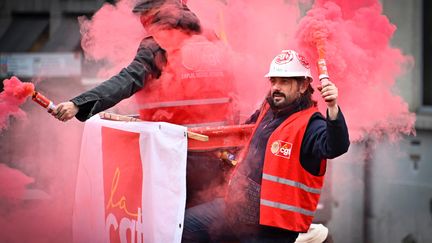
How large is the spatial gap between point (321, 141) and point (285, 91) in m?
0.45

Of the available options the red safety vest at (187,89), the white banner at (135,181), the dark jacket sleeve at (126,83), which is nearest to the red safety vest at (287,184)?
the white banner at (135,181)

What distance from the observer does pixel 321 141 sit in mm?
4059

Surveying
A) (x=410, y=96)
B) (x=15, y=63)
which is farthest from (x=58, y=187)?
(x=15, y=63)

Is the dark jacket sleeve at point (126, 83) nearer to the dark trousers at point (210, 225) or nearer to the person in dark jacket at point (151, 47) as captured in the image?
the person in dark jacket at point (151, 47)

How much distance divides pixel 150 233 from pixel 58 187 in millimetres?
2137

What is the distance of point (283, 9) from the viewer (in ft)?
17.7

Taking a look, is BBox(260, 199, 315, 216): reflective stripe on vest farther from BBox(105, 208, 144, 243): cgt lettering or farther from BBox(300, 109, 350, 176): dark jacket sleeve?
BBox(105, 208, 144, 243): cgt lettering

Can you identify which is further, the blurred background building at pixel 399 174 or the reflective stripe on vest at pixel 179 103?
the blurred background building at pixel 399 174

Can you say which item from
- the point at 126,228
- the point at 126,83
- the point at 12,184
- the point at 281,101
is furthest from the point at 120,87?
the point at 12,184

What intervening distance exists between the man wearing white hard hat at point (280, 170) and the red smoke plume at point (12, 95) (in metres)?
1.23

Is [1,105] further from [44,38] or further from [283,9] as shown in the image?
[44,38]

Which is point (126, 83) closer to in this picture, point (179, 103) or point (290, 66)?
point (179, 103)

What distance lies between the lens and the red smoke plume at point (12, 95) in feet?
14.2

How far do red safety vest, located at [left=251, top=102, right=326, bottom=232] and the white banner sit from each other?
1.64ft
